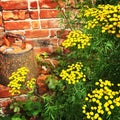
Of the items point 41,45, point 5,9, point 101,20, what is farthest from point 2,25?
point 101,20

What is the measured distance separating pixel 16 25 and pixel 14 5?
174 millimetres

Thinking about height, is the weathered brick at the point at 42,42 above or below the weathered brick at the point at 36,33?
below

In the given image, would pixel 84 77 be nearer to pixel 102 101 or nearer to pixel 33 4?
pixel 102 101

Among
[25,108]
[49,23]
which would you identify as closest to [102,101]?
[25,108]

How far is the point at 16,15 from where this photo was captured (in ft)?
8.77

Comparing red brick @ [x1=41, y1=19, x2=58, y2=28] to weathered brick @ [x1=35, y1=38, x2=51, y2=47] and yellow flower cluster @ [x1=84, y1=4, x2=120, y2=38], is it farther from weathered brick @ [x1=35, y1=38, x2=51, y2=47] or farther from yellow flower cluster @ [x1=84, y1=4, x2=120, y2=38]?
yellow flower cluster @ [x1=84, y1=4, x2=120, y2=38]

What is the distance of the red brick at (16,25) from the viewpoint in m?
2.71

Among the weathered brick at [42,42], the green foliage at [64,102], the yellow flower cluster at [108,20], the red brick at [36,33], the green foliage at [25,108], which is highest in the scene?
the yellow flower cluster at [108,20]

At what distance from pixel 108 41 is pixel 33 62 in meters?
0.89

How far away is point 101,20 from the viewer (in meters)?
1.80

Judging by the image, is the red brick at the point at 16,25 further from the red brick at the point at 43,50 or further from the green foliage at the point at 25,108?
the green foliage at the point at 25,108

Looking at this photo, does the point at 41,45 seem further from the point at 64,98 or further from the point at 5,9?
the point at 64,98

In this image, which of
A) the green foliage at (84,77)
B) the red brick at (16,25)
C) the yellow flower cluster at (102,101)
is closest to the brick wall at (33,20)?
the red brick at (16,25)

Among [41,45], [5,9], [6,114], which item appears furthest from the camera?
[41,45]
